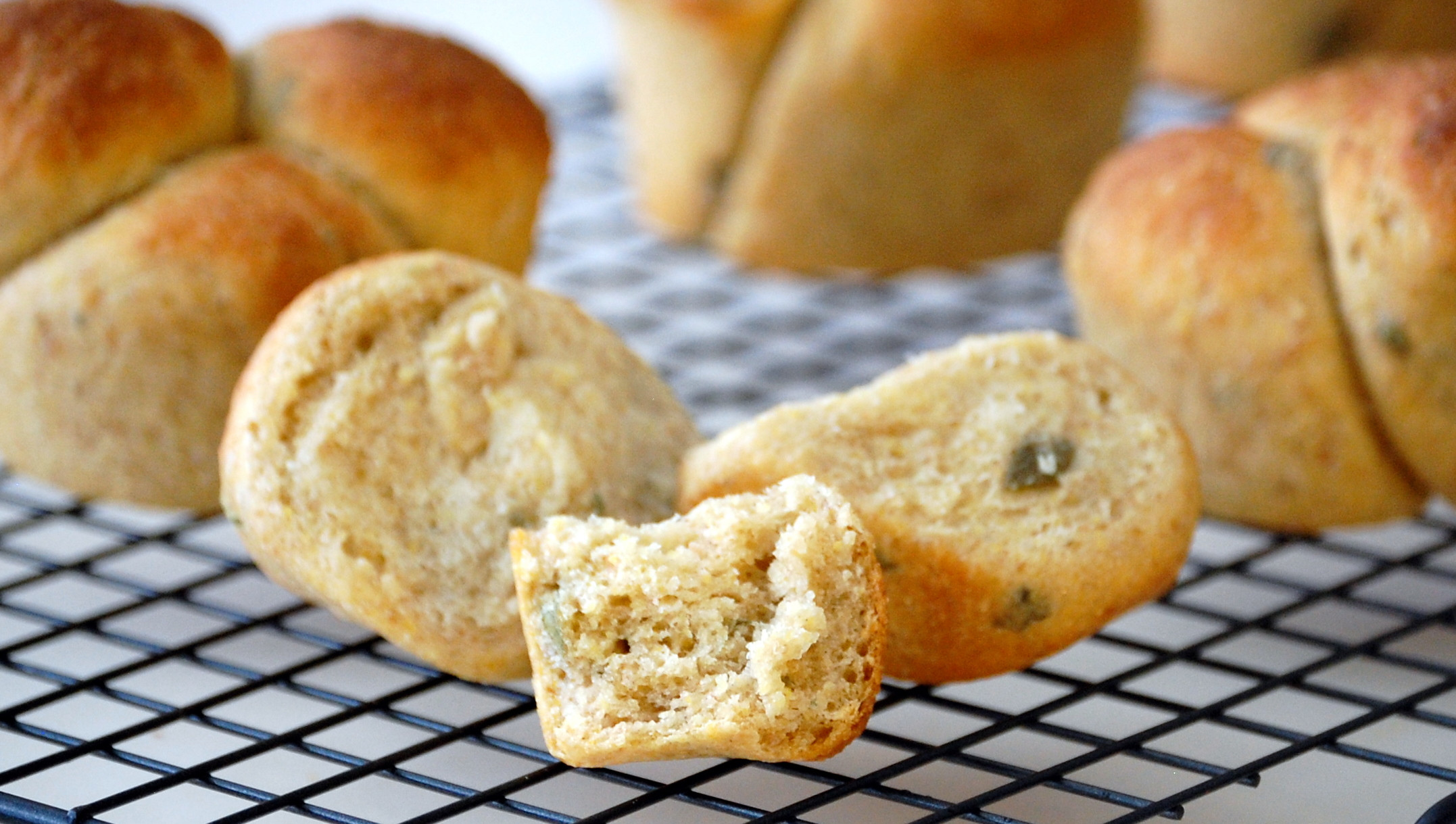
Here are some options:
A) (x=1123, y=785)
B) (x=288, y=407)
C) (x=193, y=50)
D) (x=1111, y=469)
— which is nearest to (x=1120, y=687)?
(x=1123, y=785)

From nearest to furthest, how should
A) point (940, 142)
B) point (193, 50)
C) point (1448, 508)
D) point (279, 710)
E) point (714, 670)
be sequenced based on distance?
1. point (714, 670)
2. point (279, 710)
3. point (193, 50)
4. point (1448, 508)
5. point (940, 142)

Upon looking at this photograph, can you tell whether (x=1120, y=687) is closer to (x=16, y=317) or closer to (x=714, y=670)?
(x=714, y=670)

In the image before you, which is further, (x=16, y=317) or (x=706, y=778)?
(x=16, y=317)

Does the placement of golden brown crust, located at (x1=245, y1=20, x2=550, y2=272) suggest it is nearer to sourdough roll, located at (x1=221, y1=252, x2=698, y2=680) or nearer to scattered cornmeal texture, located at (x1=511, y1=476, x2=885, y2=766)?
sourdough roll, located at (x1=221, y1=252, x2=698, y2=680)

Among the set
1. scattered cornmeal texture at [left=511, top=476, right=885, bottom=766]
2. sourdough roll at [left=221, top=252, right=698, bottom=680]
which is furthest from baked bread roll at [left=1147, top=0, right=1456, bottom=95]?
scattered cornmeal texture at [left=511, top=476, right=885, bottom=766]

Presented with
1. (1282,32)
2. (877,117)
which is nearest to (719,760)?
(877,117)
